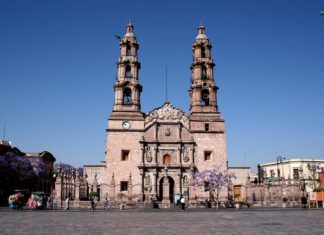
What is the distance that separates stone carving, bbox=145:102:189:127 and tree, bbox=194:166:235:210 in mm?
6957

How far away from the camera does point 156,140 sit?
4759 cm

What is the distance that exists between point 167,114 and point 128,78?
22.6 ft

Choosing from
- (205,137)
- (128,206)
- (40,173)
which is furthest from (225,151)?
(40,173)

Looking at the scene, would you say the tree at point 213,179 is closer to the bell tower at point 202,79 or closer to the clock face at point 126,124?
the bell tower at point 202,79

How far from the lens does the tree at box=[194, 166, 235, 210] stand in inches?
1731

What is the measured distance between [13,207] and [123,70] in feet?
73.8

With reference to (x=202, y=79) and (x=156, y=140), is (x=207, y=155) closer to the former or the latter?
(x=156, y=140)

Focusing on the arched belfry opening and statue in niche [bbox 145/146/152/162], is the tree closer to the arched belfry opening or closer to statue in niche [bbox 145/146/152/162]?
the arched belfry opening

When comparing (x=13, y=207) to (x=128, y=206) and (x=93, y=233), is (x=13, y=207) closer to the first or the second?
(x=128, y=206)

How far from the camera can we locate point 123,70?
161 feet

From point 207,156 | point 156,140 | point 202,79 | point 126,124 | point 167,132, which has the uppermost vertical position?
point 202,79

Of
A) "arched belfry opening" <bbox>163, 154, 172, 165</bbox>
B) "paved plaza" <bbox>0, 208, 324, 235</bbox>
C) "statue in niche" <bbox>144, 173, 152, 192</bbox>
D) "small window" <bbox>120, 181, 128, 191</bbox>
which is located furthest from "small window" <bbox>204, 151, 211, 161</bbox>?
"paved plaza" <bbox>0, 208, 324, 235</bbox>

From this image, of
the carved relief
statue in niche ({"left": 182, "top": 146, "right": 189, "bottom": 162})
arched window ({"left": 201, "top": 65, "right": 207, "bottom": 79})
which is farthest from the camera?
arched window ({"left": 201, "top": 65, "right": 207, "bottom": 79})

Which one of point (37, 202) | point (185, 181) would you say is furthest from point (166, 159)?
point (37, 202)
